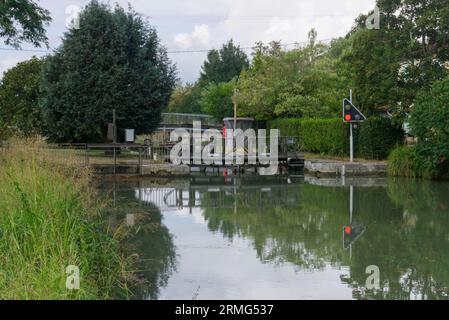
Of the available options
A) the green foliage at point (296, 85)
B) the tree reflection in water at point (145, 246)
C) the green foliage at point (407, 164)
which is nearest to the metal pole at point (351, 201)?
the green foliage at point (407, 164)

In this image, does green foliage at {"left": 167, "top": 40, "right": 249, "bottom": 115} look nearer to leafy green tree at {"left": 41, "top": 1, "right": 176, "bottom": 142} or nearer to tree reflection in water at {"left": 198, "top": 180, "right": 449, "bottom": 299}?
leafy green tree at {"left": 41, "top": 1, "right": 176, "bottom": 142}

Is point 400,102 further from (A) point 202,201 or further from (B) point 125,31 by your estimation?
(B) point 125,31

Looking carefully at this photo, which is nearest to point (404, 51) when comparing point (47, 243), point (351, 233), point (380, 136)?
point (380, 136)

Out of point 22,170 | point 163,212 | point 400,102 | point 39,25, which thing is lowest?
point 163,212

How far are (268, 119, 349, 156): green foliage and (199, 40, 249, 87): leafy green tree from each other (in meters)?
27.4

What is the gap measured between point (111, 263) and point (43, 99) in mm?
19656

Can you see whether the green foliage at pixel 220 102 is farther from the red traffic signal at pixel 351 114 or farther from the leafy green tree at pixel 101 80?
the red traffic signal at pixel 351 114

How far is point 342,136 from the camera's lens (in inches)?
952

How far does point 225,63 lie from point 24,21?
42271 millimetres

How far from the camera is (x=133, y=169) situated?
20.3 meters

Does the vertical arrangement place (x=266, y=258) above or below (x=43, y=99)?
below

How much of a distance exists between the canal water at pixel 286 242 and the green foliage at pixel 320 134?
7.68 metres
